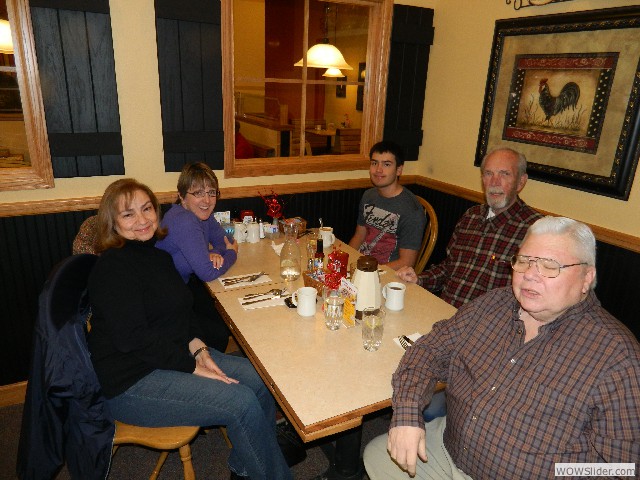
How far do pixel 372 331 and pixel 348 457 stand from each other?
2.12ft

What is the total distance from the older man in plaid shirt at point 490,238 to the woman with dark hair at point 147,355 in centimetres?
98

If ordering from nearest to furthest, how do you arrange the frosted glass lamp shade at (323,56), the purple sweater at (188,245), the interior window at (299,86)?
the purple sweater at (188,245) → the interior window at (299,86) → the frosted glass lamp shade at (323,56)

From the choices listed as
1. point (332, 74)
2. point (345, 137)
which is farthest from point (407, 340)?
point (345, 137)

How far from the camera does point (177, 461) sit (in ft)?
6.97

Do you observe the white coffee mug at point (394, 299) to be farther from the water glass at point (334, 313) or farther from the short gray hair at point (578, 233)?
the short gray hair at point (578, 233)

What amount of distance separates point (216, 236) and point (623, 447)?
1.94 metres

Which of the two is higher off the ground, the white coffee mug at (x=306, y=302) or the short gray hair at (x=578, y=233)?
the short gray hair at (x=578, y=233)

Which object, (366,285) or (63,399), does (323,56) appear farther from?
(63,399)

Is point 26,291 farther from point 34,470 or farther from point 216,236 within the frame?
point 34,470

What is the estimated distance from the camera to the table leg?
1.79 metres

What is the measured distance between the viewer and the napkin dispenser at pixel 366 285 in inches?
67.7

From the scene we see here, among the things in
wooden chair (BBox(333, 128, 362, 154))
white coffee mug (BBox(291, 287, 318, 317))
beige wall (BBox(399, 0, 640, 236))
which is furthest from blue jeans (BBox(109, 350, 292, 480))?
wooden chair (BBox(333, 128, 362, 154))

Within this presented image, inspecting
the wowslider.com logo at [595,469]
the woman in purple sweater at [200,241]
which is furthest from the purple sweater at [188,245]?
the wowslider.com logo at [595,469]

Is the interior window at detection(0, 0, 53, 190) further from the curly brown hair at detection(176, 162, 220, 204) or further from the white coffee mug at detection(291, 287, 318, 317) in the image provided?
the white coffee mug at detection(291, 287, 318, 317)
